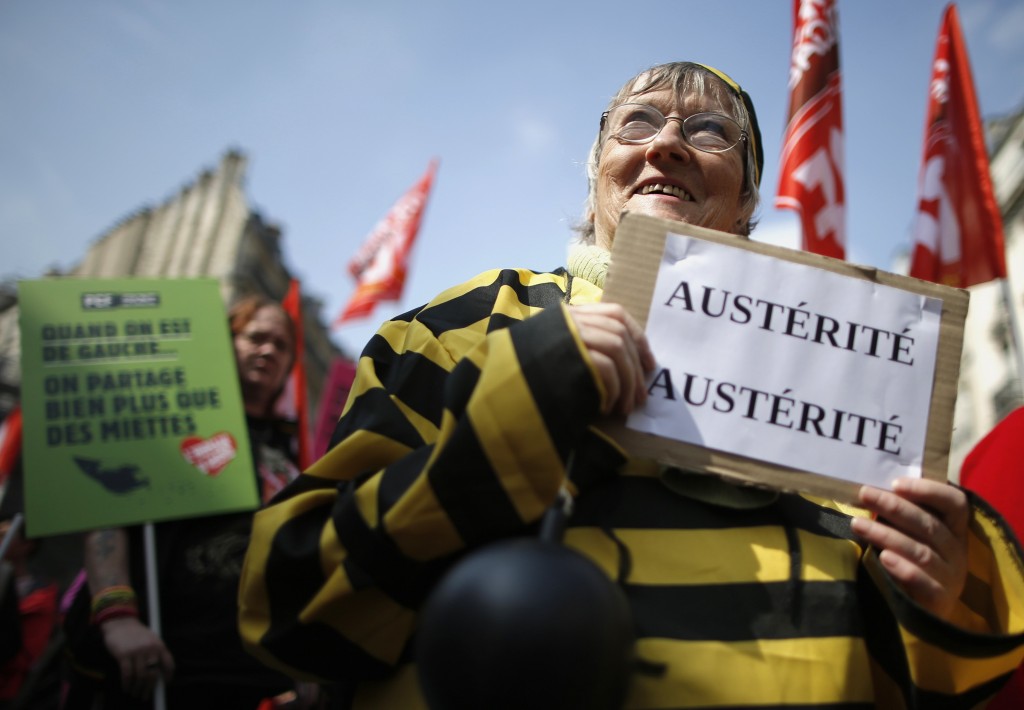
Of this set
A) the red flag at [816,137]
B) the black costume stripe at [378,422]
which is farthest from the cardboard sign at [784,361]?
the red flag at [816,137]

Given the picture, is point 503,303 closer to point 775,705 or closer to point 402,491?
point 402,491

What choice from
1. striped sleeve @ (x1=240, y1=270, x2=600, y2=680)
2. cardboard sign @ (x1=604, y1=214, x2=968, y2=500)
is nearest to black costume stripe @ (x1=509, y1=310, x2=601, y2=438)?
striped sleeve @ (x1=240, y1=270, x2=600, y2=680)

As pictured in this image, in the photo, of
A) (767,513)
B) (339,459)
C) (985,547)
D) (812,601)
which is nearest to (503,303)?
(339,459)

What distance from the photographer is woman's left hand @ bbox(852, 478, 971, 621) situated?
3.36 feet

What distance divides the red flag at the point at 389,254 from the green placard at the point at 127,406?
5.70m

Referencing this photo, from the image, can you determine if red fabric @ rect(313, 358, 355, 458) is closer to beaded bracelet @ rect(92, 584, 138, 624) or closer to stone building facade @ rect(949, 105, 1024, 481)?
beaded bracelet @ rect(92, 584, 138, 624)

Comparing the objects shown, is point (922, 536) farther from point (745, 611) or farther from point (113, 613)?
point (113, 613)

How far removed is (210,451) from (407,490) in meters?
1.86

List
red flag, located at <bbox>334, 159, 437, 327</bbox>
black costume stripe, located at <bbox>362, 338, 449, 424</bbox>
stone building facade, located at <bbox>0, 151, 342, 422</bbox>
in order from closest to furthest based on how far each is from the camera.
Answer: black costume stripe, located at <bbox>362, 338, 449, 424</bbox>, red flag, located at <bbox>334, 159, 437, 327</bbox>, stone building facade, located at <bbox>0, 151, 342, 422</bbox>

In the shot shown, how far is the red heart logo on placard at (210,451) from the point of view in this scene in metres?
2.51

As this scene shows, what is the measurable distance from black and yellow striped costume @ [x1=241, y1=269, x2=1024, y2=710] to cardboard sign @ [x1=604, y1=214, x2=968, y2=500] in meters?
0.08

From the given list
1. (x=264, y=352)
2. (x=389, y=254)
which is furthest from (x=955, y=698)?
(x=389, y=254)

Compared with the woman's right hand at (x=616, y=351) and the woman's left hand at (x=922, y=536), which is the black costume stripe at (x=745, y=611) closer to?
the woman's left hand at (x=922, y=536)

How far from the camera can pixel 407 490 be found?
936 mm
